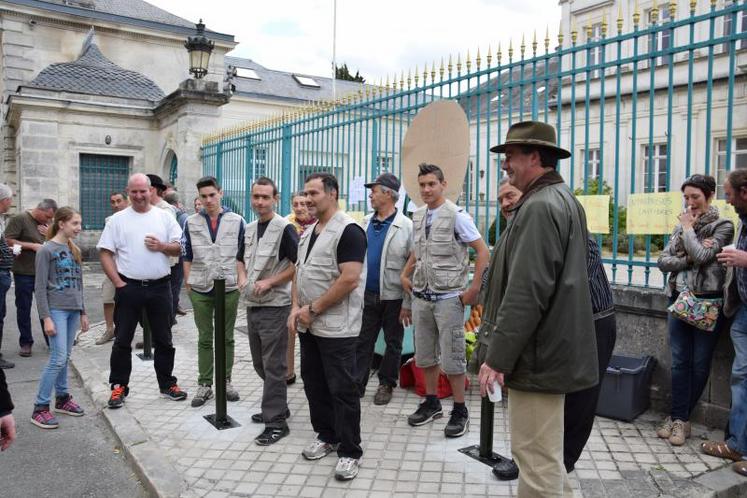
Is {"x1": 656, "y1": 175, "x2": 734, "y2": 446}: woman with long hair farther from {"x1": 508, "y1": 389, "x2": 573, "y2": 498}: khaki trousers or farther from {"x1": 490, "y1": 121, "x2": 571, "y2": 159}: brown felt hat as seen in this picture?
{"x1": 508, "y1": 389, "x2": 573, "y2": 498}: khaki trousers

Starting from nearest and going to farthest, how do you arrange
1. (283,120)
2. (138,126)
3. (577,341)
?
(577,341), (283,120), (138,126)

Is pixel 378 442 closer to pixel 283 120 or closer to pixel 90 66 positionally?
pixel 283 120

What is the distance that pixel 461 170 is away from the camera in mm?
6176

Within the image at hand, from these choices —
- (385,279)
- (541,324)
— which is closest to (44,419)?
(385,279)

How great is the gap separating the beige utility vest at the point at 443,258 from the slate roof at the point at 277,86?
71.0ft

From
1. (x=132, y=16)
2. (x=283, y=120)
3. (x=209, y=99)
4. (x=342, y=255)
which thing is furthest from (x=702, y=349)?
(x=132, y=16)

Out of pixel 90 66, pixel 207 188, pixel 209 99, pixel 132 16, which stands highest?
pixel 132 16

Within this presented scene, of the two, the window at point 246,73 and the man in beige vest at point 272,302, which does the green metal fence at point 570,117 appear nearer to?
the man in beige vest at point 272,302

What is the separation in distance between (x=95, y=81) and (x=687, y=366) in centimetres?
1527

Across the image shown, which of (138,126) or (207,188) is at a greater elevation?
(138,126)

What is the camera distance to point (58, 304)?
518cm

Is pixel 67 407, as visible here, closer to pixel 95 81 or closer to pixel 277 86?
pixel 95 81

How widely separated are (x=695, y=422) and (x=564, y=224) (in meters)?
3.07

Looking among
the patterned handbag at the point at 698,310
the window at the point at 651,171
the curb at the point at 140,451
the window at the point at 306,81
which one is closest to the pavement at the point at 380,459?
the curb at the point at 140,451
